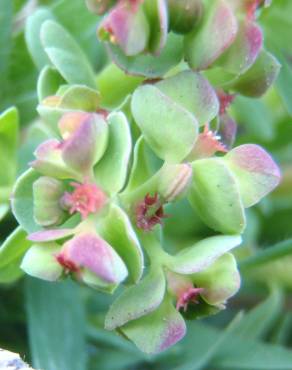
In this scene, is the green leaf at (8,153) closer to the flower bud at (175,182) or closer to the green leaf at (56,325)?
the green leaf at (56,325)

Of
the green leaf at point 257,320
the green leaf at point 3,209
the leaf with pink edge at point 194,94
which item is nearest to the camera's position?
the leaf with pink edge at point 194,94

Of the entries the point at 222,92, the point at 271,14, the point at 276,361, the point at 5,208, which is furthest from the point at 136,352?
the point at 271,14

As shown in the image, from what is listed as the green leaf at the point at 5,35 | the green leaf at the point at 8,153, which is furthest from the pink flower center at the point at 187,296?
the green leaf at the point at 5,35

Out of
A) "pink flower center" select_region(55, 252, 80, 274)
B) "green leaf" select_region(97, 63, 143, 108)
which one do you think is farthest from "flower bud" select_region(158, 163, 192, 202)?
"green leaf" select_region(97, 63, 143, 108)

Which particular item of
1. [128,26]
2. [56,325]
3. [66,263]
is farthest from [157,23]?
[56,325]

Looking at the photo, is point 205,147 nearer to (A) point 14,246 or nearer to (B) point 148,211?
(B) point 148,211

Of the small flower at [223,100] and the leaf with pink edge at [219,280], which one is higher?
the small flower at [223,100]

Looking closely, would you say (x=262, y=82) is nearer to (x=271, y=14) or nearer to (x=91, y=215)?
(x=91, y=215)
